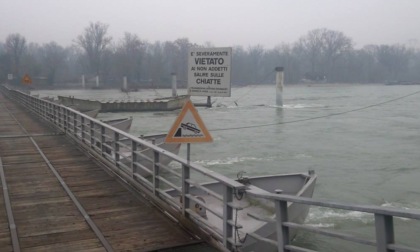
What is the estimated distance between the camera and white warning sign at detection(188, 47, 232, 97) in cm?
589

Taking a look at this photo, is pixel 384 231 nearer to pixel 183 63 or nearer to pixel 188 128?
pixel 188 128

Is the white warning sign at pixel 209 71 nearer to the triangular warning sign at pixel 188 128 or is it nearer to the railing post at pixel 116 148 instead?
the triangular warning sign at pixel 188 128

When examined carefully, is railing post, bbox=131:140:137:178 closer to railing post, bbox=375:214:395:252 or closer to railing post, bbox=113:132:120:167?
railing post, bbox=113:132:120:167

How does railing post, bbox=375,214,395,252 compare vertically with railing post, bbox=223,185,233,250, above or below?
above

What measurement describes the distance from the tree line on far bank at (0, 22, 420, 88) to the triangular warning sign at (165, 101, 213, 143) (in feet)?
338

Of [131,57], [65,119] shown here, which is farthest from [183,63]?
[65,119]

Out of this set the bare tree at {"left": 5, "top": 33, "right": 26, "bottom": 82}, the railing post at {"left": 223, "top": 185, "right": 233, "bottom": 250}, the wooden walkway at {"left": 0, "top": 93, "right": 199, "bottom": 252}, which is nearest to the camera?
the railing post at {"left": 223, "top": 185, "right": 233, "bottom": 250}

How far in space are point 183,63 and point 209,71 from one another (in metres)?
116

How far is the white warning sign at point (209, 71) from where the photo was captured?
589 centimetres

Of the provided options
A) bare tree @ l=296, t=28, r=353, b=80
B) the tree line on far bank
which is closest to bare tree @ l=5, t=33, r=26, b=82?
the tree line on far bank

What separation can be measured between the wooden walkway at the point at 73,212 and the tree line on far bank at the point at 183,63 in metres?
98.5

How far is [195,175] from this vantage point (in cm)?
A: 1473

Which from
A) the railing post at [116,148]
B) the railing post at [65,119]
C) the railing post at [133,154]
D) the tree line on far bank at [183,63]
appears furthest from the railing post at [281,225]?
the tree line on far bank at [183,63]

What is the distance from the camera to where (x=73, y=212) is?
268 inches
